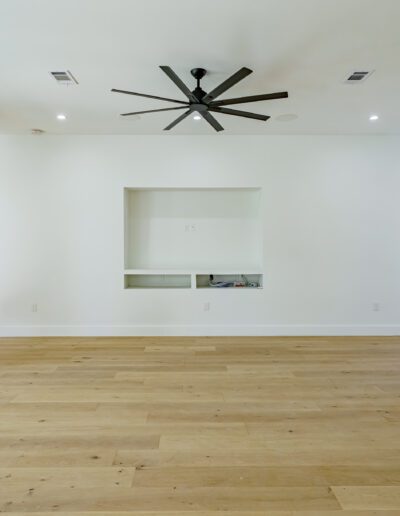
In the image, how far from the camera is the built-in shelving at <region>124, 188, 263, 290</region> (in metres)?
4.77

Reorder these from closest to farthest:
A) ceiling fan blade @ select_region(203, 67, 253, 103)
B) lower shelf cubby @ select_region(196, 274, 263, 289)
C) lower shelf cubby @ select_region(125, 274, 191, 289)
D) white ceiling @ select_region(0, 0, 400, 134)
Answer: white ceiling @ select_region(0, 0, 400, 134) → ceiling fan blade @ select_region(203, 67, 253, 103) → lower shelf cubby @ select_region(196, 274, 263, 289) → lower shelf cubby @ select_region(125, 274, 191, 289)

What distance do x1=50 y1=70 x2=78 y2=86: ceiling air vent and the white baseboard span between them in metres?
3.07

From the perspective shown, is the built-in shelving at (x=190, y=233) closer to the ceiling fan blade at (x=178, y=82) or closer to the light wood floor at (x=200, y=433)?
the light wood floor at (x=200, y=433)

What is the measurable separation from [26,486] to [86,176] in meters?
3.73

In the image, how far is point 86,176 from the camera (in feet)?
14.4

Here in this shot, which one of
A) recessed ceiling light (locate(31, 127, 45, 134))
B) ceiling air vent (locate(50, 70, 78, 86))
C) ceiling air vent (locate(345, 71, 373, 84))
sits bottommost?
recessed ceiling light (locate(31, 127, 45, 134))

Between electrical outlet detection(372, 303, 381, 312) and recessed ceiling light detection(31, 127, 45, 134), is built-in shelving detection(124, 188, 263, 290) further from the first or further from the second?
electrical outlet detection(372, 303, 381, 312)

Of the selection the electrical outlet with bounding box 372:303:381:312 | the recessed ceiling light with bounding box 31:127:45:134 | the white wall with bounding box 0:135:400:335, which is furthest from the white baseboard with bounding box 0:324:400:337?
the recessed ceiling light with bounding box 31:127:45:134

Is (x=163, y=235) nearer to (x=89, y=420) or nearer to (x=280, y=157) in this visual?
(x=280, y=157)

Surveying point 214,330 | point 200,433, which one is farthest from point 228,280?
point 200,433

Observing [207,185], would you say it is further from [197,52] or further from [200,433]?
[200,433]

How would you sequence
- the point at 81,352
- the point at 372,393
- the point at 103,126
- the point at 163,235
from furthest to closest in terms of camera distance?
1. the point at 163,235
2. the point at 103,126
3. the point at 81,352
4. the point at 372,393

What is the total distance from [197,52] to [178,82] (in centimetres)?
37

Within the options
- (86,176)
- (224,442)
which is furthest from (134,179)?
(224,442)
